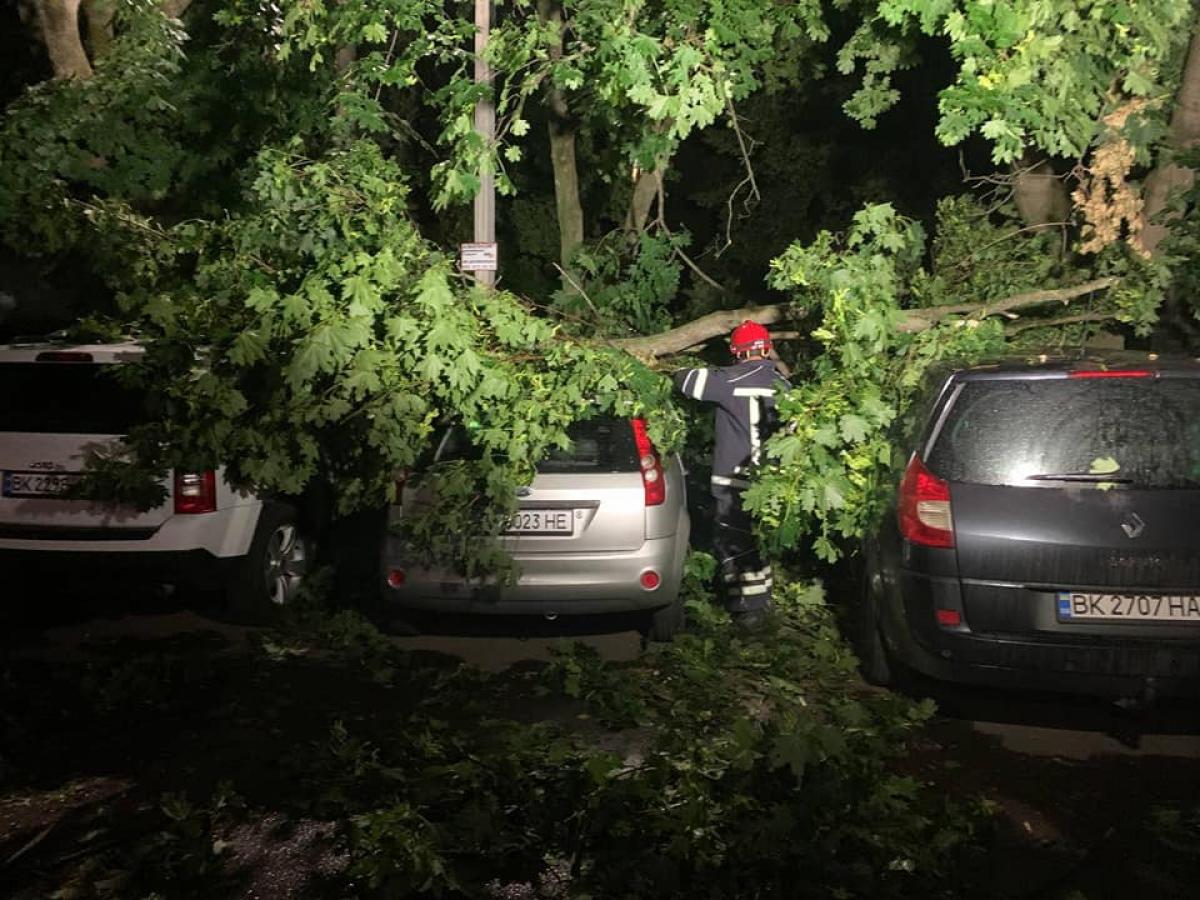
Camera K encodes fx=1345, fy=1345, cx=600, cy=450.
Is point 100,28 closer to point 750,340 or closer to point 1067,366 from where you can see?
point 750,340

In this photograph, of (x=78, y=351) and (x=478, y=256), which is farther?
(x=478, y=256)

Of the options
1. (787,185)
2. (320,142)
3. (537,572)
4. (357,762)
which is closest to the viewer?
(357,762)

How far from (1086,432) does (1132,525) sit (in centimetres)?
44

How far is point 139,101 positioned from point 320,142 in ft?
5.36

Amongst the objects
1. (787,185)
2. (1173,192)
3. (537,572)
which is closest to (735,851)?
(537,572)

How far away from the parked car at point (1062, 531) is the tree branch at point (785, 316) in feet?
9.99

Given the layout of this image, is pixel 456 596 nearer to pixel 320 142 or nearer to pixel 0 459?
pixel 0 459

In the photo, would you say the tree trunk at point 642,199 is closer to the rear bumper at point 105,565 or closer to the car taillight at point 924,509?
the rear bumper at point 105,565

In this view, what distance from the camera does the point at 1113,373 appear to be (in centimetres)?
576

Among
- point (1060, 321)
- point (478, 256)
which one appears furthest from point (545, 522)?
point (1060, 321)

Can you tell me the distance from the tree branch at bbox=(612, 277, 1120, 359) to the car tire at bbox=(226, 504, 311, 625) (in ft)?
8.07

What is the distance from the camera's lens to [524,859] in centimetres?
454

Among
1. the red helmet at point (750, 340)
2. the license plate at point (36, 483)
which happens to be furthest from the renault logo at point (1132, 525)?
the license plate at point (36, 483)

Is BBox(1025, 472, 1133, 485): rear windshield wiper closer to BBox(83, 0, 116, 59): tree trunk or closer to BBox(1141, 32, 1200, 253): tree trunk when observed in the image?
BBox(1141, 32, 1200, 253): tree trunk
